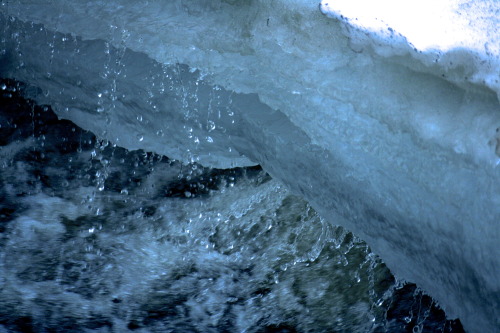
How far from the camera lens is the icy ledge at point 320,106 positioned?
1.29 metres

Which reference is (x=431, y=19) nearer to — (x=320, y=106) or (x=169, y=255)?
(x=320, y=106)

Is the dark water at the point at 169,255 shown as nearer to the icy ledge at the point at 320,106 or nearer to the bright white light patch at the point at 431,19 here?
the icy ledge at the point at 320,106

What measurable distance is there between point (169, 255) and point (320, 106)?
2.11 feet

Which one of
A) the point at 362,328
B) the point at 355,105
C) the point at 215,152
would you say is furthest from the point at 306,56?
the point at 362,328

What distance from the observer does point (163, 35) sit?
5.86 ft

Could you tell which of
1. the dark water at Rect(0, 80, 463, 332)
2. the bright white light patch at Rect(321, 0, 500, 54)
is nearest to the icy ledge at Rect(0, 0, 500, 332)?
the bright white light patch at Rect(321, 0, 500, 54)

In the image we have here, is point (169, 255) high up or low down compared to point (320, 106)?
down

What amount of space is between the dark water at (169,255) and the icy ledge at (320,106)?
13 centimetres

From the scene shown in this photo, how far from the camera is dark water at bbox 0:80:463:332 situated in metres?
1.63

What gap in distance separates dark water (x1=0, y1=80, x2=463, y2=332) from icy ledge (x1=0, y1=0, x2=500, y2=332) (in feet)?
0.44

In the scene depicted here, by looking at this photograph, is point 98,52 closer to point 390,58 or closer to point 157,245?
point 157,245

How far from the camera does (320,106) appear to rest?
155 cm

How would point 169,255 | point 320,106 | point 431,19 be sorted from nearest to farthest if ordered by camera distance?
point 431,19
point 320,106
point 169,255

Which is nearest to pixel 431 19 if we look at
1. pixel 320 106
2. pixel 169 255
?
pixel 320 106
